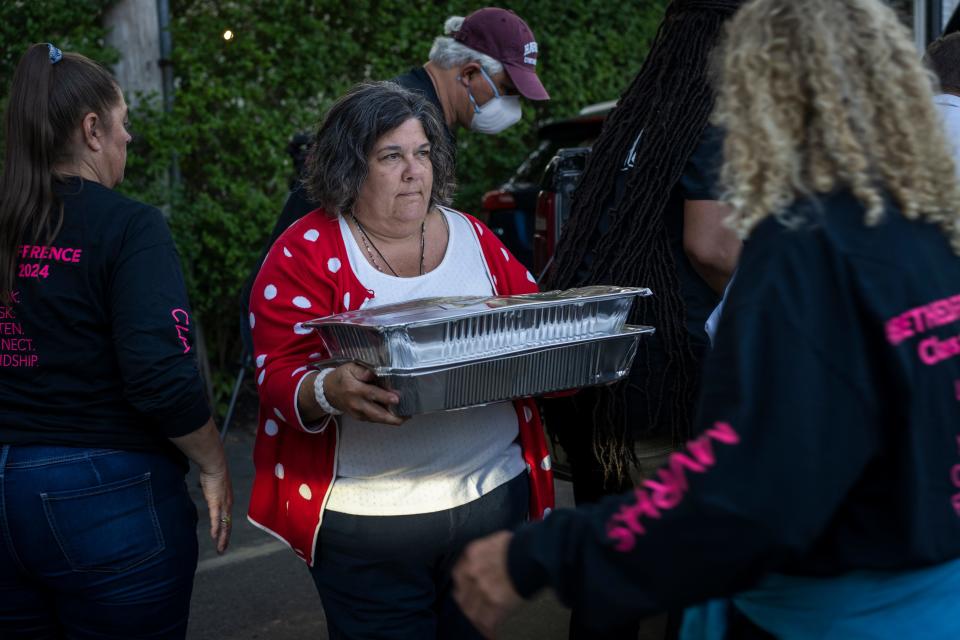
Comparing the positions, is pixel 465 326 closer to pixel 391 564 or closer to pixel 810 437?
pixel 391 564

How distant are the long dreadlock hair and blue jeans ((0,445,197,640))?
1.06 m

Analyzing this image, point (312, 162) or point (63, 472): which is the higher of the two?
point (312, 162)

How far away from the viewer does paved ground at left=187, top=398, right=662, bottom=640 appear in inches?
157

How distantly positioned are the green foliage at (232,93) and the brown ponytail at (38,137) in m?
3.61

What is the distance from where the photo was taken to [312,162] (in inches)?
99.5

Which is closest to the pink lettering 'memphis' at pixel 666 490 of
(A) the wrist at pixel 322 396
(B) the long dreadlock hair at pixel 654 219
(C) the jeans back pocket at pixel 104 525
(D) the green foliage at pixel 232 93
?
(A) the wrist at pixel 322 396

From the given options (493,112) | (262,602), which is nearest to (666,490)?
(493,112)

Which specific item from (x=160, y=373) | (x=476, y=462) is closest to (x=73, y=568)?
(x=160, y=373)

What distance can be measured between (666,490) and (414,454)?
1095mm

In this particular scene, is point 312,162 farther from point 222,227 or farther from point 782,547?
point 222,227

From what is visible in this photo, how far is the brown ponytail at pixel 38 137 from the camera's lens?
7.39 ft

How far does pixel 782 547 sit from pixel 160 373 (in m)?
1.45

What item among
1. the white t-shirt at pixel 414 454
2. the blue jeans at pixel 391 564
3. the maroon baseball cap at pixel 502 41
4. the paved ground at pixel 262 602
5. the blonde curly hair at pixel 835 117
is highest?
the maroon baseball cap at pixel 502 41

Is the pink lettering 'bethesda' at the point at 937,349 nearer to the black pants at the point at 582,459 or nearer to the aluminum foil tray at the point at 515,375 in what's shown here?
the aluminum foil tray at the point at 515,375
